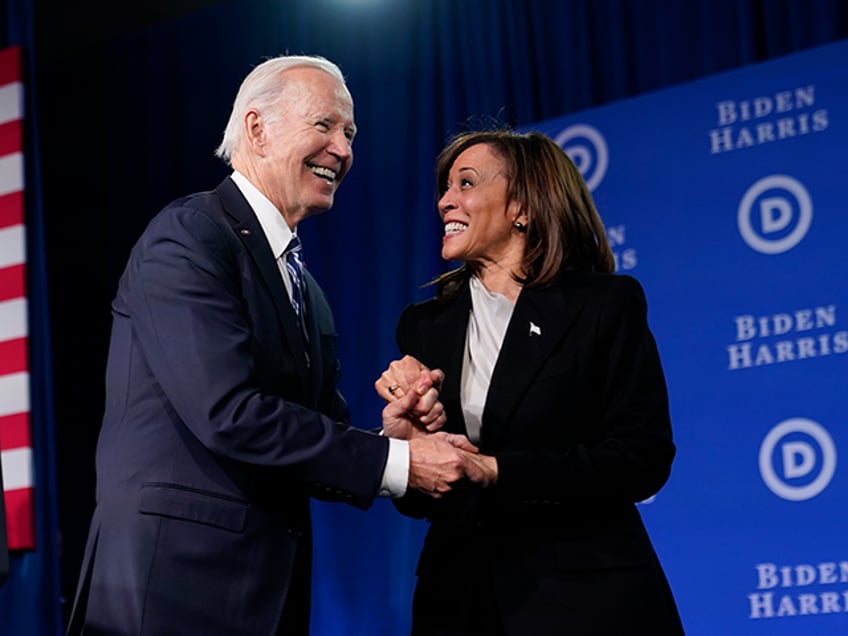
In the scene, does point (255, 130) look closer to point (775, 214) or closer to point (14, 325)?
point (775, 214)

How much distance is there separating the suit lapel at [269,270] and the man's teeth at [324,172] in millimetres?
246

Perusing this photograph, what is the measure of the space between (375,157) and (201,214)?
3056 millimetres

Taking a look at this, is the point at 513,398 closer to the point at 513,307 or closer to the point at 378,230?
the point at 513,307

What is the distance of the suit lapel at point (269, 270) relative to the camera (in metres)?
2.26

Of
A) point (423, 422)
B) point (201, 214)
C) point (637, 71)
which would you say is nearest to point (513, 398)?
point (423, 422)

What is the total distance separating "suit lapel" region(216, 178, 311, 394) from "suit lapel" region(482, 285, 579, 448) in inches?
16.0

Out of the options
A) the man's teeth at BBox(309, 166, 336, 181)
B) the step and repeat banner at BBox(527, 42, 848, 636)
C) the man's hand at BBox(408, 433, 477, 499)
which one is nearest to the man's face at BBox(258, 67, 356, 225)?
the man's teeth at BBox(309, 166, 336, 181)

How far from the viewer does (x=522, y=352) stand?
2.54 meters

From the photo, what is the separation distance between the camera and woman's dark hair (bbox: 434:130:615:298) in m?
2.73

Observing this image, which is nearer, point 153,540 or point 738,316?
point 153,540

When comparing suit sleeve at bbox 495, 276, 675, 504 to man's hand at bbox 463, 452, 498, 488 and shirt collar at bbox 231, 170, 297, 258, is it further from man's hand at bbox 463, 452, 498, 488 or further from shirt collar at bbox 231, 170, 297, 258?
shirt collar at bbox 231, 170, 297, 258

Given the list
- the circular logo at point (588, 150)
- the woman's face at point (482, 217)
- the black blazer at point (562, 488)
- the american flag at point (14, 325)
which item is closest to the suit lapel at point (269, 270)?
the black blazer at point (562, 488)

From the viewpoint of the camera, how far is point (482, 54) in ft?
16.3

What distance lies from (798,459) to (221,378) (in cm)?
210
